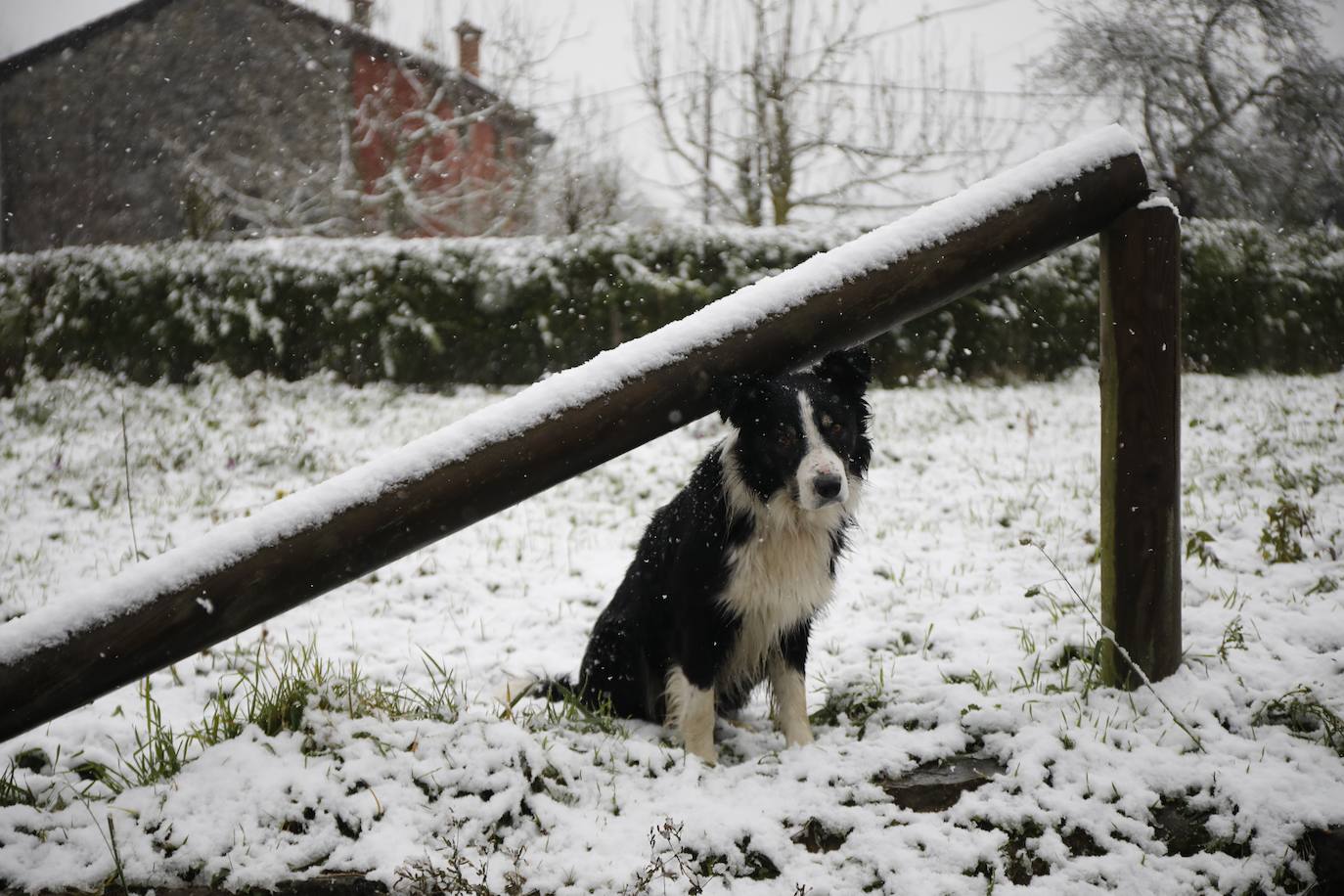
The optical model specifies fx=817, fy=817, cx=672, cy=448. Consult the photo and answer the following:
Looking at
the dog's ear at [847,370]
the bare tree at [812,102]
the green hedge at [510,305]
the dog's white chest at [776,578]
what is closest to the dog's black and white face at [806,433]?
the dog's ear at [847,370]

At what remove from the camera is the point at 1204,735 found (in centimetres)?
234

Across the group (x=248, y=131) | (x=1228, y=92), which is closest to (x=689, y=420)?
(x=1228, y=92)

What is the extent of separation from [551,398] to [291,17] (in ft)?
67.8

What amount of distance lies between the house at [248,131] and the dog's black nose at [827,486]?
16075 mm

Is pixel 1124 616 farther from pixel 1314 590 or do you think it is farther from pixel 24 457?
pixel 24 457

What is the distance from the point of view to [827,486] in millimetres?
→ 2486

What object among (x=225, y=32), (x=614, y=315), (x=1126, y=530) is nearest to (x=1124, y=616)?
(x=1126, y=530)

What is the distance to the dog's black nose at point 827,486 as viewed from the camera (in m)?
2.48

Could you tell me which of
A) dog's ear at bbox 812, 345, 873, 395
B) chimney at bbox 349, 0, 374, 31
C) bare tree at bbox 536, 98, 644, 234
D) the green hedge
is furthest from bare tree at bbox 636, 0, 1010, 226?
dog's ear at bbox 812, 345, 873, 395

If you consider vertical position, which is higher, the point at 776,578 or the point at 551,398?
the point at 551,398

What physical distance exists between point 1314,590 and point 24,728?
4268mm

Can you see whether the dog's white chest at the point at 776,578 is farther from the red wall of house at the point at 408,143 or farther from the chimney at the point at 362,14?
the chimney at the point at 362,14

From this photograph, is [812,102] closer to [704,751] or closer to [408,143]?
[408,143]

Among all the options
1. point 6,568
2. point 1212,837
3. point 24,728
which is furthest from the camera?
point 6,568
